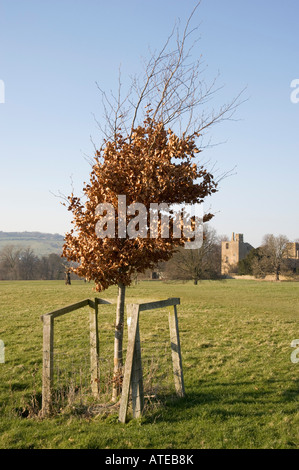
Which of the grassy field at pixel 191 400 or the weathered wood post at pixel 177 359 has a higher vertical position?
the weathered wood post at pixel 177 359

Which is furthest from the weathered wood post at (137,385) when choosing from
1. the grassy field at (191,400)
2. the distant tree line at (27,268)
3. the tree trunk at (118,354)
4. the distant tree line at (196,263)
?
the distant tree line at (27,268)

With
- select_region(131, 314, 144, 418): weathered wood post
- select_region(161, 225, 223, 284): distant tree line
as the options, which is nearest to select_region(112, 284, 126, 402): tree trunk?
select_region(131, 314, 144, 418): weathered wood post

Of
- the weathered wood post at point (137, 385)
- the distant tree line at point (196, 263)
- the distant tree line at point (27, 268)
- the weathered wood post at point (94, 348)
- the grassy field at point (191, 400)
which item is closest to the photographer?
the grassy field at point (191, 400)

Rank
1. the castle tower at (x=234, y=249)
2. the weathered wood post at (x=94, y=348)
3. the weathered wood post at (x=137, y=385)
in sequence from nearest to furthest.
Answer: the weathered wood post at (x=137, y=385)
the weathered wood post at (x=94, y=348)
the castle tower at (x=234, y=249)

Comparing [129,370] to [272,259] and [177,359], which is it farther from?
[272,259]

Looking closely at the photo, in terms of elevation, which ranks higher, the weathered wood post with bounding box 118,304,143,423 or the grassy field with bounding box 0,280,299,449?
the weathered wood post with bounding box 118,304,143,423

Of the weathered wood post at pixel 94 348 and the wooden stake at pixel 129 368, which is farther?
the weathered wood post at pixel 94 348

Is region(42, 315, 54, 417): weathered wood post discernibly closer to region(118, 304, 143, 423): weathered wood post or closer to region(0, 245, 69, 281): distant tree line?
region(118, 304, 143, 423): weathered wood post

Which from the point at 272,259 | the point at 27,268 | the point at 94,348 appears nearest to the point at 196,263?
the point at 272,259

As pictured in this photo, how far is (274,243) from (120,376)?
7913cm

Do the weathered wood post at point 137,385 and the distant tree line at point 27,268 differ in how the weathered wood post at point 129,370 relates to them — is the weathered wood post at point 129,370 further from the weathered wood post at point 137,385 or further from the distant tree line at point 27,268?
the distant tree line at point 27,268
